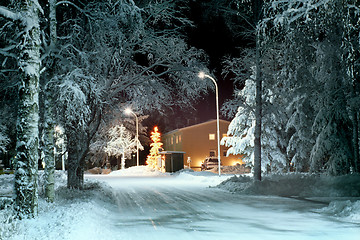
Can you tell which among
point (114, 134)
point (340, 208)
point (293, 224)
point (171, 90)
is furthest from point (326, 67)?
point (114, 134)

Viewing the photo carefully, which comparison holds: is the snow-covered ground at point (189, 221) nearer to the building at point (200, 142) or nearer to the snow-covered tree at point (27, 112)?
the snow-covered tree at point (27, 112)

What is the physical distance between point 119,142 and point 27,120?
53696 millimetres

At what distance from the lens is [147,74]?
59.8 ft

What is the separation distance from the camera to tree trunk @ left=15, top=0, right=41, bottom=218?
876 cm

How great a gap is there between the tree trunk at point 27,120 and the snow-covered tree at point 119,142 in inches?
2022

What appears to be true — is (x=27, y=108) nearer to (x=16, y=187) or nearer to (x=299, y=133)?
(x=16, y=187)

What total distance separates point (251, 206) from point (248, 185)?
6.95 metres

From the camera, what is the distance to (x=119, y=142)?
62062mm

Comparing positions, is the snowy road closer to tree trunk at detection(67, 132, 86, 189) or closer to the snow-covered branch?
tree trunk at detection(67, 132, 86, 189)

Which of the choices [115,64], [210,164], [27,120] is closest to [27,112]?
[27,120]

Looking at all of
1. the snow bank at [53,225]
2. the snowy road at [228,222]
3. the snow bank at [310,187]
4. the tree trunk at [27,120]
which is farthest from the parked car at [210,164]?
the tree trunk at [27,120]

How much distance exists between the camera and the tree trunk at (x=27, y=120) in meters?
8.76

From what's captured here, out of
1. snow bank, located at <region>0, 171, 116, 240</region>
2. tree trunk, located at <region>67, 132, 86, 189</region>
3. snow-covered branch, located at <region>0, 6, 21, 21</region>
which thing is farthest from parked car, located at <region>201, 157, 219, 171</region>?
snow-covered branch, located at <region>0, 6, 21, 21</region>

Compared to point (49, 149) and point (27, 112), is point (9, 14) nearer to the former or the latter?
point (27, 112)
